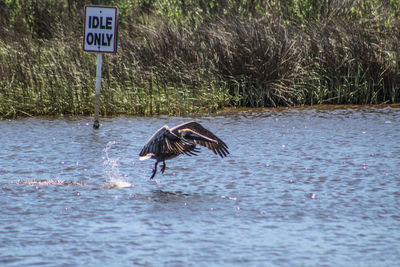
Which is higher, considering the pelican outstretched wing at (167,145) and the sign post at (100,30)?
the sign post at (100,30)

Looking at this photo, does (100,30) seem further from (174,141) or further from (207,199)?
(207,199)

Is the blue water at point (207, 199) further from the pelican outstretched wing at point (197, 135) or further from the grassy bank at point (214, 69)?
the grassy bank at point (214, 69)

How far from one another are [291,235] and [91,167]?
4367 millimetres

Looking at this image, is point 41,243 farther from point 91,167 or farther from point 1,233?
point 91,167

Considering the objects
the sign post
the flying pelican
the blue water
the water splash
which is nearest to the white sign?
the sign post

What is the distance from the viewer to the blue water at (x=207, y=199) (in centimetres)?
641

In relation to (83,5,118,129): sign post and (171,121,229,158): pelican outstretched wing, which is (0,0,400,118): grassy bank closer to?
(83,5,118,129): sign post

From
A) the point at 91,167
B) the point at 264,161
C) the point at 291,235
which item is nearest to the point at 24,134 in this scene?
the point at 91,167

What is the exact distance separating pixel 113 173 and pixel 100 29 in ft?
15.3

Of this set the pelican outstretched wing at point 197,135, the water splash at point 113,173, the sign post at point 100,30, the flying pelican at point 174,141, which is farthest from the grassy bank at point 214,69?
the flying pelican at point 174,141

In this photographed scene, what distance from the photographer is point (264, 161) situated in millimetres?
10891

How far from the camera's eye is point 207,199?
8477 millimetres

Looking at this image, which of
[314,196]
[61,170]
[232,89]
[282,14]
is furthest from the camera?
[282,14]

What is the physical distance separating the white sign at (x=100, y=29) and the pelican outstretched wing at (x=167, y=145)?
5.48 m
